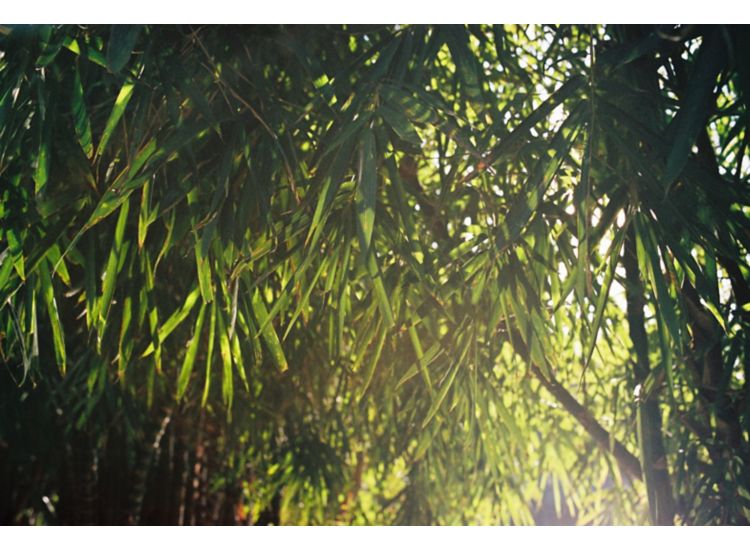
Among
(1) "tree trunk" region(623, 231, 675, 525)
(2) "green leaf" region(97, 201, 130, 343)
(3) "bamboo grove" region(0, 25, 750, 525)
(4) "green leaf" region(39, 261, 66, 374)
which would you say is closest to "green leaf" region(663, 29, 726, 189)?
(3) "bamboo grove" region(0, 25, 750, 525)

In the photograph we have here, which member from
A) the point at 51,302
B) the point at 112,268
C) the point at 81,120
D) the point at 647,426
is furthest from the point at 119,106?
the point at 647,426

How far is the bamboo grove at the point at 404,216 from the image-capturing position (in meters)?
1.18

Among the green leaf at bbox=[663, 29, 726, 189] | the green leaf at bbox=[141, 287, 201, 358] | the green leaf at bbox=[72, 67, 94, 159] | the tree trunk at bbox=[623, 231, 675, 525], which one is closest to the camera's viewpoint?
the green leaf at bbox=[663, 29, 726, 189]

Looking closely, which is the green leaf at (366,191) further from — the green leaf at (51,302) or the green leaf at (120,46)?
the green leaf at (51,302)

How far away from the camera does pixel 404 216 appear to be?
1.29 m

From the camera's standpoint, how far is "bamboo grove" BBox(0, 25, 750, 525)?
46.6 inches

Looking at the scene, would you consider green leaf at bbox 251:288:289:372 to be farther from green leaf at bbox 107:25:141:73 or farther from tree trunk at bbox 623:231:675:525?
tree trunk at bbox 623:231:675:525

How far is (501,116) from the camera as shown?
132cm

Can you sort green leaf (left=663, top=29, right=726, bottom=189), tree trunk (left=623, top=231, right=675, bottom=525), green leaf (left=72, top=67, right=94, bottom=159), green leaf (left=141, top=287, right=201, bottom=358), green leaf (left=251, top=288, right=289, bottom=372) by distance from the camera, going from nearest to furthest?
green leaf (left=663, top=29, right=726, bottom=189)
green leaf (left=72, top=67, right=94, bottom=159)
green leaf (left=251, top=288, right=289, bottom=372)
green leaf (left=141, top=287, right=201, bottom=358)
tree trunk (left=623, top=231, right=675, bottom=525)

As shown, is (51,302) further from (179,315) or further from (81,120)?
(81,120)

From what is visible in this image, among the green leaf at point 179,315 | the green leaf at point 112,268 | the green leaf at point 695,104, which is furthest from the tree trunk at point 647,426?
the green leaf at point 112,268
